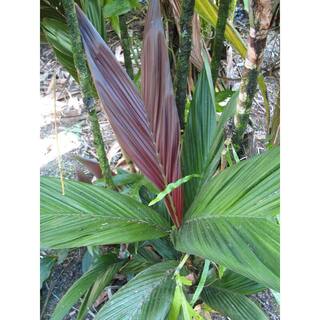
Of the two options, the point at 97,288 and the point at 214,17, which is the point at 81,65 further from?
the point at 97,288

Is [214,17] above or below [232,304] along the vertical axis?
above

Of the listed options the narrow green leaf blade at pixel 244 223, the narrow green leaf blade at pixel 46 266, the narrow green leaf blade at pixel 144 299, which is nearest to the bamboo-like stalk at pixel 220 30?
the narrow green leaf blade at pixel 244 223

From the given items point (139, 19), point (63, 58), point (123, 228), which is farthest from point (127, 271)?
point (139, 19)

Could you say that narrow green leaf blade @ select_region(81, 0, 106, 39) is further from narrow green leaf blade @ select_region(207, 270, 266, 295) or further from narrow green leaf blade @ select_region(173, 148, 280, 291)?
narrow green leaf blade @ select_region(207, 270, 266, 295)

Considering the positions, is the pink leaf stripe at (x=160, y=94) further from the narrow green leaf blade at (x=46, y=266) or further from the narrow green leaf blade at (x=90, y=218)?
the narrow green leaf blade at (x=46, y=266)

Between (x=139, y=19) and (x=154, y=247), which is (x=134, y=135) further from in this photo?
(x=139, y=19)

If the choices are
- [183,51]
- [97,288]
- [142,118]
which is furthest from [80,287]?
[183,51]
